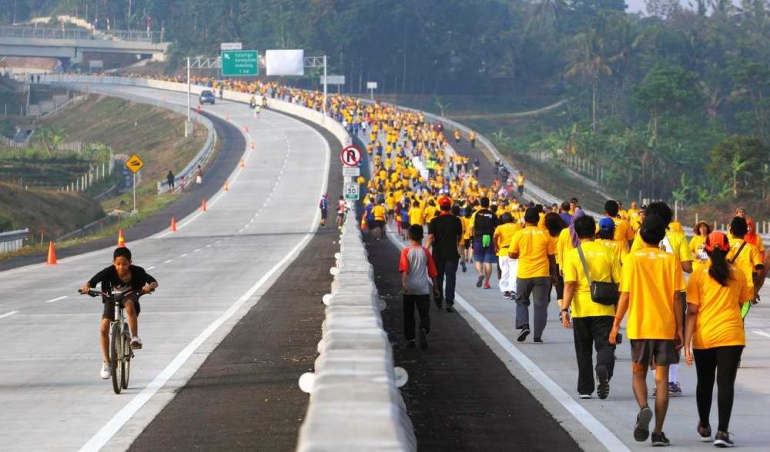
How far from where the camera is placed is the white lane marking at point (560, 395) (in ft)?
37.9

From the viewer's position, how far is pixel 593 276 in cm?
1370

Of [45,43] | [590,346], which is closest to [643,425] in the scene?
[590,346]

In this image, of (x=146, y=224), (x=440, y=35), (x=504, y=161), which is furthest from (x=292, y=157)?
(x=440, y=35)

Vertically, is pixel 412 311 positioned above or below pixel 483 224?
above

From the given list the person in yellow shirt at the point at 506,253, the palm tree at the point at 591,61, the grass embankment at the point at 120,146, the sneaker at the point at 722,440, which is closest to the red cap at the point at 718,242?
the sneaker at the point at 722,440

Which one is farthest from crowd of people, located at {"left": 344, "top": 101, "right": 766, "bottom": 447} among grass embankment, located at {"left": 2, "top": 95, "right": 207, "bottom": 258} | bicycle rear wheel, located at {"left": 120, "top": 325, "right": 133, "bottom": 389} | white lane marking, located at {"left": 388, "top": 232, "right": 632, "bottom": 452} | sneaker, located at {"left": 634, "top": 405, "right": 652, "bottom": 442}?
grass embankment, located at {"left": 2, "top": 95, "right": 207, "bottom": 258}

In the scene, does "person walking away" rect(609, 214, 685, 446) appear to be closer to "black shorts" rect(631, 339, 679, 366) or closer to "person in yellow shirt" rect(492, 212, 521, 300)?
"black shorts" rect(631, 339, 679, 366)

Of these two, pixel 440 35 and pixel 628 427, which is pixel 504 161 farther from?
pixel 628 427

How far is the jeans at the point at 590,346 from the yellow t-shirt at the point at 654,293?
2331 millimetres

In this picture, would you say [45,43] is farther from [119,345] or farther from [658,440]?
[658,440]

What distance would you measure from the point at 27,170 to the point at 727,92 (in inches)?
3438

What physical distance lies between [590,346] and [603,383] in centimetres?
35

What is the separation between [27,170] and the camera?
10006cm

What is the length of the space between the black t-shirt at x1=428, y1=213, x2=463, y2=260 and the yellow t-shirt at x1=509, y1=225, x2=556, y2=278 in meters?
4.06
